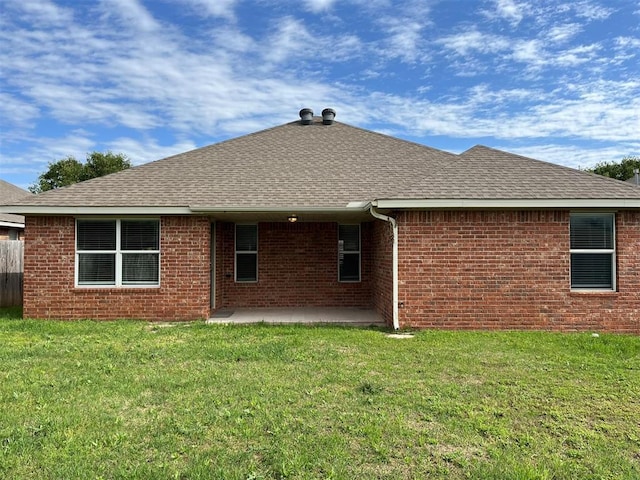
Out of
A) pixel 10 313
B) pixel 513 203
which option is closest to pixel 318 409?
pixel 513 203

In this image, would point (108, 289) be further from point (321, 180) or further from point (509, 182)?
point (509, 182)

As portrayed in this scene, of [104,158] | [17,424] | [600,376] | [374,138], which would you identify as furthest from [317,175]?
[104,158]

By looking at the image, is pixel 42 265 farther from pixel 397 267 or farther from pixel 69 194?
pixel 397 267

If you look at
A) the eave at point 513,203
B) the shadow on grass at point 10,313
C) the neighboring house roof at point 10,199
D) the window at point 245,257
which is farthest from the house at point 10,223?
the eave at point 513,203

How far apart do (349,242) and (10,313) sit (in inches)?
341

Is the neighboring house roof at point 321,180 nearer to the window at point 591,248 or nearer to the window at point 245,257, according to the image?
the window at point 591,248

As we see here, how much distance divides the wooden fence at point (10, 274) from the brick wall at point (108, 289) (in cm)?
359

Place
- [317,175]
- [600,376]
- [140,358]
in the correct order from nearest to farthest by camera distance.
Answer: [600,376] < [140,358] < [317,175]

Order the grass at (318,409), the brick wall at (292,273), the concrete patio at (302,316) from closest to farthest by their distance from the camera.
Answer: the grass at (318,409)
the concrete patio at (302,316)
the brick wall at (292,273)

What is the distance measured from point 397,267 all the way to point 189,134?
2479 cm

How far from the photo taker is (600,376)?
5.26 metres

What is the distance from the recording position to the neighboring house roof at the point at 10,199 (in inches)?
585

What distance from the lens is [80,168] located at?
39.4 meters

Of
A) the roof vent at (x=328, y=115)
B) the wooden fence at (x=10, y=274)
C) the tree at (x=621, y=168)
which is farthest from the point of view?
the tree at (x=621, y=168)
